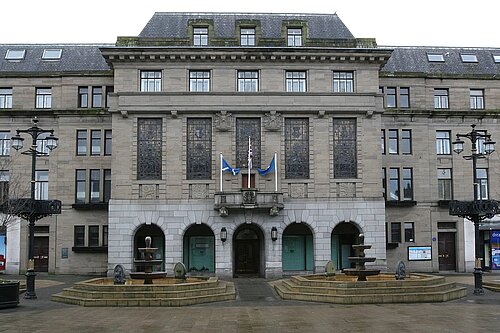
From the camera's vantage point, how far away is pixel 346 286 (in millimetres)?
24359

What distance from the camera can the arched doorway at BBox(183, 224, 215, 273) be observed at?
1518 inches

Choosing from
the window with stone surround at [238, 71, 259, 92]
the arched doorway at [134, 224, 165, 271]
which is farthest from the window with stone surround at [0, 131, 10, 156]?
the window with stone surround at [238, 71, 259, 92]

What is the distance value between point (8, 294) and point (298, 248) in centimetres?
2079

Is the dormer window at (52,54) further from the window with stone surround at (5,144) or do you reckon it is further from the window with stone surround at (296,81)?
the window with stone surround at (296,81)

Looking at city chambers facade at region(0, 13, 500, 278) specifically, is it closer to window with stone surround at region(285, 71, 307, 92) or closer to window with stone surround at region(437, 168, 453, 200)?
window with stone surround at region(285, 71, 307, 92)

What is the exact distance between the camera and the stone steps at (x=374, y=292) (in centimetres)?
2405

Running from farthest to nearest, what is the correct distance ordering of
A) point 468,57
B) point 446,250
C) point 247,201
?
point 468,57 < point 446,250 < point 247,201

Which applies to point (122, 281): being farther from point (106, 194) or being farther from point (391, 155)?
point (391, 155)

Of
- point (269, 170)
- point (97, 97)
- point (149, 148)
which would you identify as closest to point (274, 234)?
point (269, 170)

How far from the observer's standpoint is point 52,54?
45531mm

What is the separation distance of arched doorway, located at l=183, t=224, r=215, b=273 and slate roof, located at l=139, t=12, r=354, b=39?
1321 centimetres

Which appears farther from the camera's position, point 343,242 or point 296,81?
point 343,242

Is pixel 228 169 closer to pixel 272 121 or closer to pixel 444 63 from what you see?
pixel 272 121

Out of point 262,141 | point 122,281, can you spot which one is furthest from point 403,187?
point 122,281
